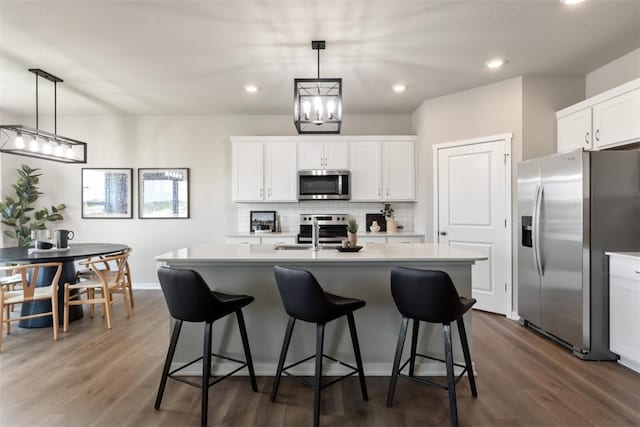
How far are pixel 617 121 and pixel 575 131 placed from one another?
50cm

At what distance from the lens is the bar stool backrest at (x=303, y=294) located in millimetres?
1980

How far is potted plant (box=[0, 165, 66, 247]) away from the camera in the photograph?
190 inches

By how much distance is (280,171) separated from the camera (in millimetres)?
4969

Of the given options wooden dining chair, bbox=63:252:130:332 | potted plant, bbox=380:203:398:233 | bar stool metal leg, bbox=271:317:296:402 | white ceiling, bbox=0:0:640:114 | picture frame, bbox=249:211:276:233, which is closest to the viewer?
bar stool metal leg, bbox=271:317:296:402

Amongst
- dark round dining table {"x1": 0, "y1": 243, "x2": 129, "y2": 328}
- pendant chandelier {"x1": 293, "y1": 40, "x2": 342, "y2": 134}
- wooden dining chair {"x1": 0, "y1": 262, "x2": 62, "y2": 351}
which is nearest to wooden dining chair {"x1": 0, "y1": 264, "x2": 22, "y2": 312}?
wooden dining chair {"x1": 0, "y1": 262, "x2": 62, "y2": 351}

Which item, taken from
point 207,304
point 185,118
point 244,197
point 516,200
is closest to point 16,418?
point 207,304

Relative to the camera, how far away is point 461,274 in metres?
2.57

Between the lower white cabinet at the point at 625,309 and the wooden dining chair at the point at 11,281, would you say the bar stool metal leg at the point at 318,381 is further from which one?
the wooden dining chair at the point at 11,281

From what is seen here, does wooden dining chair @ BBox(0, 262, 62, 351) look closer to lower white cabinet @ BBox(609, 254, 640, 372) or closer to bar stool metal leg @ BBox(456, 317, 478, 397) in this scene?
bar stool metal leg @ BBox(456, 317, 478, 397)

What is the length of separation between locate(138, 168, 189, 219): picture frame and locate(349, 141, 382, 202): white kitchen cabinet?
254 cm

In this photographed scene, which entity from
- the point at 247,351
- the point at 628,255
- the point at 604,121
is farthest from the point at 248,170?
the point at 628,255

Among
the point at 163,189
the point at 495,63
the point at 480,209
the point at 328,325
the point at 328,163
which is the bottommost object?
the point at 328,325

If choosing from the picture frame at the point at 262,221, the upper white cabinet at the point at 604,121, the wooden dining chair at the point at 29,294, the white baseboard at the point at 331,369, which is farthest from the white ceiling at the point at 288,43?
the white baseboard at the point at 331,369

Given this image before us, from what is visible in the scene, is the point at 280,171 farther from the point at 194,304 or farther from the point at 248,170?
the point at 194,304
